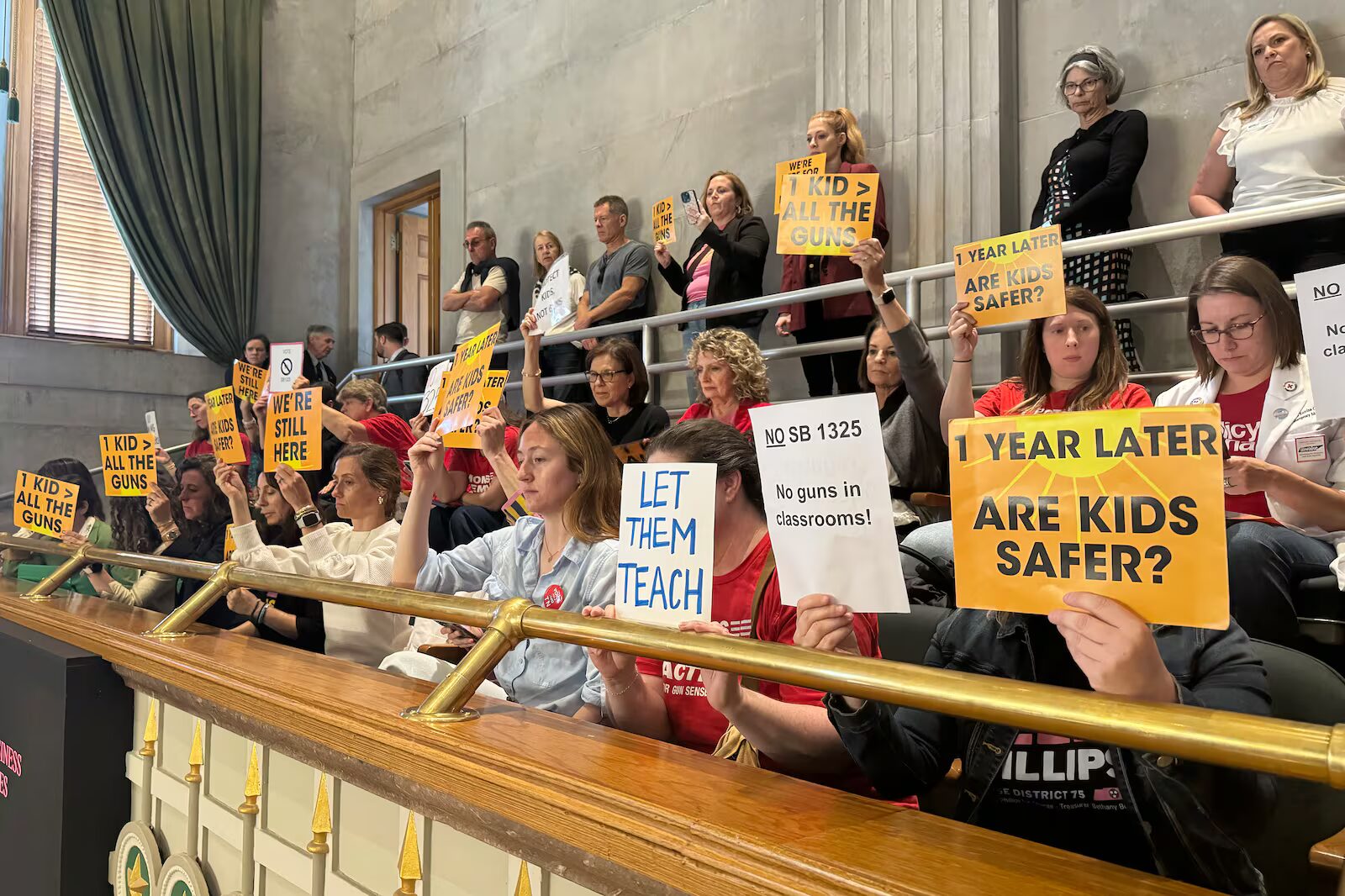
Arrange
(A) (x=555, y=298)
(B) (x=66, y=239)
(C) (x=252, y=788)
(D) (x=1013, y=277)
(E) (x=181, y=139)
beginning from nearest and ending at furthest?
(C) (x=252, y=788) → (D) (x=1013, y=277) → (A) (x=555, y=298) → (B) (x=66, y=239) → (E) (x=181, y=139)

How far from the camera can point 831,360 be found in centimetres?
451

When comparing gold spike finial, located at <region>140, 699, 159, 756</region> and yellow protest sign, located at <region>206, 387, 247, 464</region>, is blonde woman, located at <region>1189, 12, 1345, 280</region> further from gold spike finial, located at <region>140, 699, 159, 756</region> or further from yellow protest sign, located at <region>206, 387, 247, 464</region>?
yellow protest sign, located at <region>206, 387, 247, 464</region>

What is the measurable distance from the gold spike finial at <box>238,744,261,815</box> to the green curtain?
786 cm

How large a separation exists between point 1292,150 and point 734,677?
127 inches

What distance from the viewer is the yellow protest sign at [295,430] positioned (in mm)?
3201

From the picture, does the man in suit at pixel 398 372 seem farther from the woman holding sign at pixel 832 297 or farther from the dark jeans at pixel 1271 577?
the dark jeans at pixel 1271 577

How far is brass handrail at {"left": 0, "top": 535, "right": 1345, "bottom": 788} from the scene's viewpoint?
69 cm

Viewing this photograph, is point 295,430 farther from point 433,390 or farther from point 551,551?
point 551,551

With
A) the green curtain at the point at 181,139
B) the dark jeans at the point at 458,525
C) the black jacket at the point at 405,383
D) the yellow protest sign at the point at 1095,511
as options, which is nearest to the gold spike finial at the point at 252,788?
the yellow protest sign at the point at 1095,511

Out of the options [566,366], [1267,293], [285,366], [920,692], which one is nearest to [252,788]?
[920,692]

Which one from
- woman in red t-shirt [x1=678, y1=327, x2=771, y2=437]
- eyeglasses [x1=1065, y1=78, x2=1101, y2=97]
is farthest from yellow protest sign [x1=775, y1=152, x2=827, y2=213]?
woman in red t-shirt [x1=678, y1=327, x2=771, y2=437]

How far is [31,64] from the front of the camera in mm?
8188

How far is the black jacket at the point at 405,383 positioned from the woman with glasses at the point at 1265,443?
5372 millimetres

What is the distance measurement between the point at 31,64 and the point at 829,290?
25.1 ft
